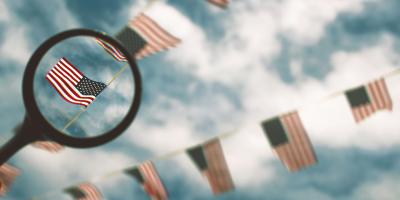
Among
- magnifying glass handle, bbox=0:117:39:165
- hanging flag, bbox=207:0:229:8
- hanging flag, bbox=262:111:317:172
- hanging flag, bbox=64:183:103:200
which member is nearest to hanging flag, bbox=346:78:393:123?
hanging flag, bbox=262:111:317:172

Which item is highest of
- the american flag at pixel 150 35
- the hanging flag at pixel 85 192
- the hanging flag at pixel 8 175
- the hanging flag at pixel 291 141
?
the american flag at pixel 150 35

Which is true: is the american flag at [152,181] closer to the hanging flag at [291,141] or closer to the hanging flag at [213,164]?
the hanging flag at [213,164]

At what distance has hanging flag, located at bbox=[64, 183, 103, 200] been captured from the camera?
595cm

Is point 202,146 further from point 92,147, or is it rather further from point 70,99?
point 92,147

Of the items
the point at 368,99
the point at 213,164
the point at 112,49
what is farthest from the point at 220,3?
the point at 112,49

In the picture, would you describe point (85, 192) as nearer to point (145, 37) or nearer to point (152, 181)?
point (152, 181)

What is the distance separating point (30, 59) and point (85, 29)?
1.15 feet

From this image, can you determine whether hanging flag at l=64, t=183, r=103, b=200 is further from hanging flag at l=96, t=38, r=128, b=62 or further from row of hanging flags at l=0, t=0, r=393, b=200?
hanging flag at l=96, t=38, r=128, b=62

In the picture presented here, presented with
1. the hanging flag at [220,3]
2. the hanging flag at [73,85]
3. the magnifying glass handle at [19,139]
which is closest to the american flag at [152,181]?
the hanging flag at [220,3]

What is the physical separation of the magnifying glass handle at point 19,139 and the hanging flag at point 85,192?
443 cm

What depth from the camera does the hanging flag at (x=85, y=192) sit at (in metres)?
5.95

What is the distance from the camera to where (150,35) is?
17.5ft

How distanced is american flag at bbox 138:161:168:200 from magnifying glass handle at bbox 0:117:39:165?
3.98 meters

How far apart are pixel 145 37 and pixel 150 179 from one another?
2264 mm
